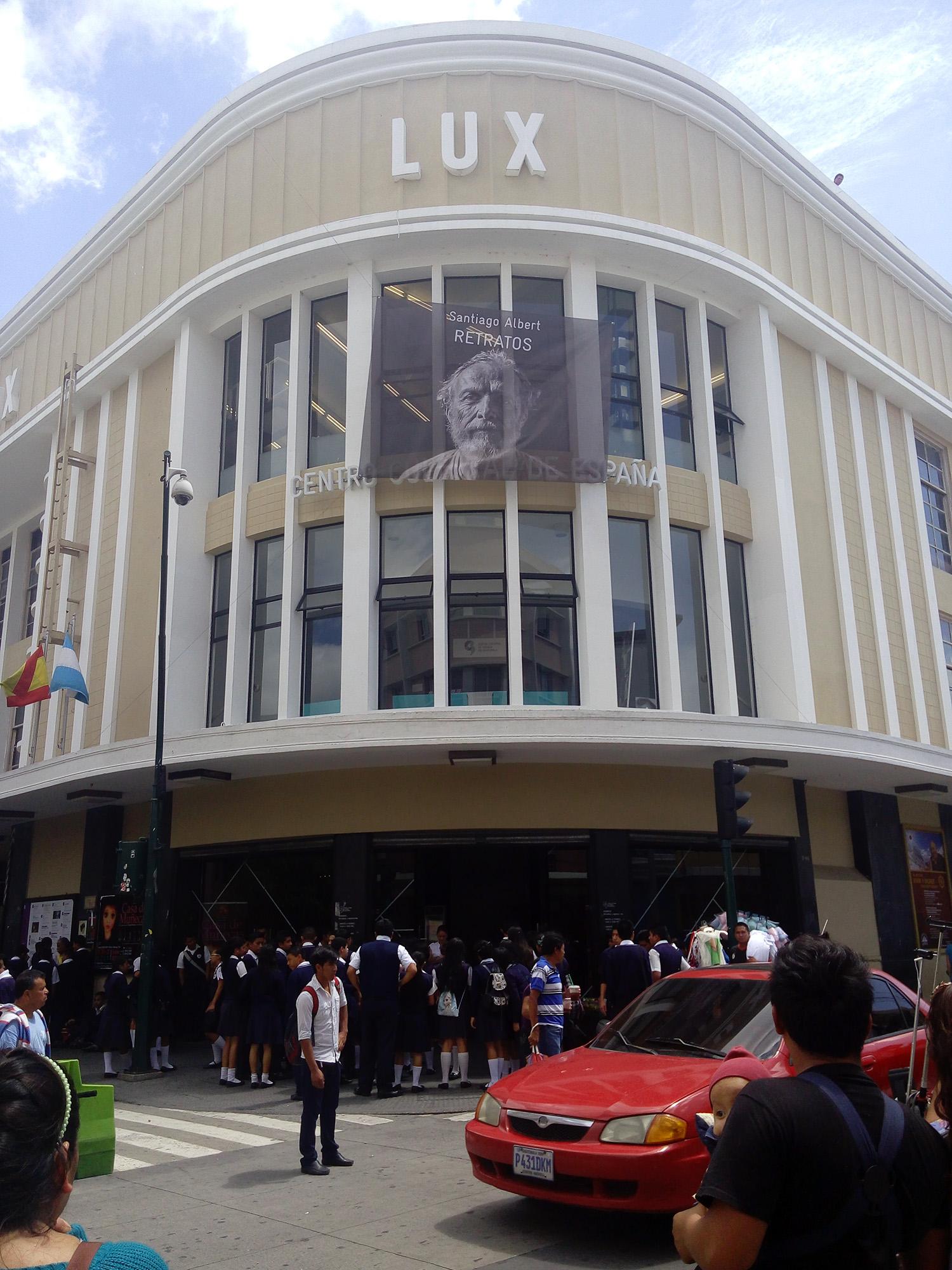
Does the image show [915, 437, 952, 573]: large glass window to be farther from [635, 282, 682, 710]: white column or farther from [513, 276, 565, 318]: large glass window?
[513, 276, 565, 318]: large glass window

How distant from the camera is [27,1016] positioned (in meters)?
7.92

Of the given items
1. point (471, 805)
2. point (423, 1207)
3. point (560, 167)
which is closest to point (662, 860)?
point (471, 805)

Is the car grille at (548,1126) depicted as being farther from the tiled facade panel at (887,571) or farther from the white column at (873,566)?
the tiled facade panel at (887,571)

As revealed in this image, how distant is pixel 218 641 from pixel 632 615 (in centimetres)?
796

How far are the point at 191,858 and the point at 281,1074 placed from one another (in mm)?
6243

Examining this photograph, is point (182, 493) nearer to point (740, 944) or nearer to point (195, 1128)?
point (195, 1128)

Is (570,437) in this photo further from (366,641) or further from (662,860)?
(662,860)

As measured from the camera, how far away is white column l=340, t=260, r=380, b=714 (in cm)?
1788

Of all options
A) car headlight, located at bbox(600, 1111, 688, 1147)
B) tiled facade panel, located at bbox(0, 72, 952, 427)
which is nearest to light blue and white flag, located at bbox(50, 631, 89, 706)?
tiled facade panel, located at bbox(0, 72, 952, 427)

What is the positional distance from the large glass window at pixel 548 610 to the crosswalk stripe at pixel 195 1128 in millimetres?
8573

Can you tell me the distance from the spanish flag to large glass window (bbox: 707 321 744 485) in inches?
526

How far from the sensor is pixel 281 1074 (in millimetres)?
14859

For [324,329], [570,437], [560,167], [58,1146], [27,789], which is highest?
[560,167]

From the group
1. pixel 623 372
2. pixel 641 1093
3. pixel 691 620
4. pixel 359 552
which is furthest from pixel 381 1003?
pixel 623 372
